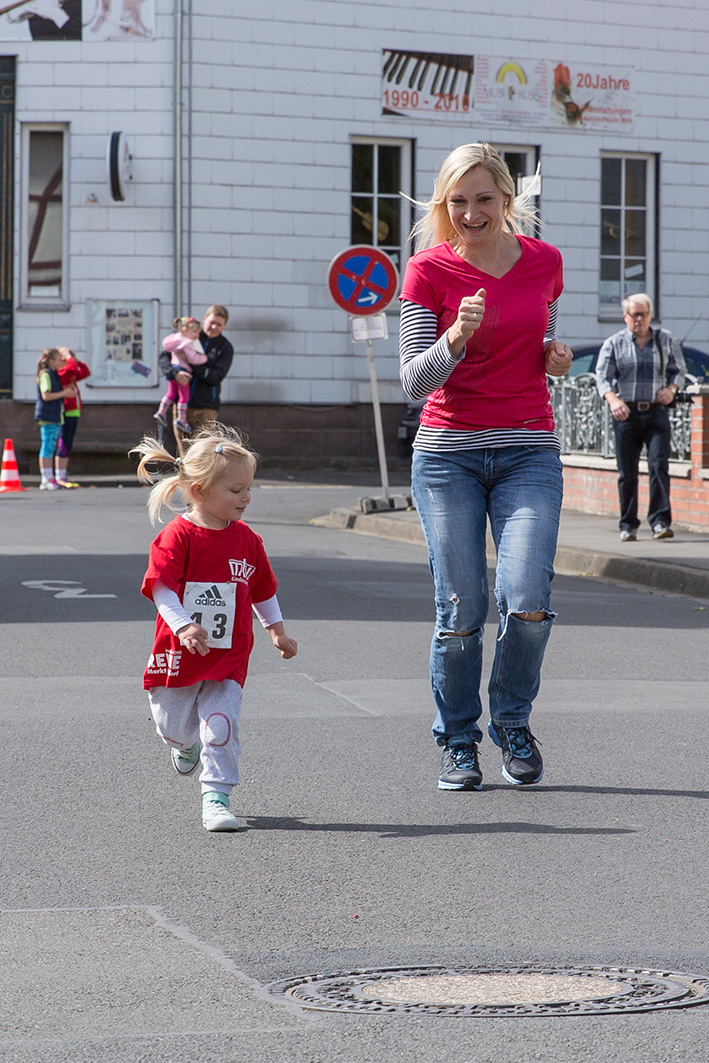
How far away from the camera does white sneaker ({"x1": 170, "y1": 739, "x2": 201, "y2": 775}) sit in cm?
536

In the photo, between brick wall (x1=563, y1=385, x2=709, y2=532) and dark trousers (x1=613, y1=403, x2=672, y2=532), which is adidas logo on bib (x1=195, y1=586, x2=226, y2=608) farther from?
brick wall (x1=563, y1=385, x2=709, y2=532)

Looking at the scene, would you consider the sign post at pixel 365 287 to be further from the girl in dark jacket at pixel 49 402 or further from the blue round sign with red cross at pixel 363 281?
the girl in dark jacket at pixel 49 402

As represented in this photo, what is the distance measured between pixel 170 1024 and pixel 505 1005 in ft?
2.20

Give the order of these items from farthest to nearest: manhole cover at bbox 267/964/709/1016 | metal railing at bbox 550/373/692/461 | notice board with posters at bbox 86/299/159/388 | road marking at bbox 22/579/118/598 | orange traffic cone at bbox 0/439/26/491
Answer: notice board with posters at bbox 86/299/159/388
orange traffic cone at bbox 0/439/26/491
metal railing at bbox 550/373/692/461
road marking at bbox 22/579/118/598
manhole cover at bbox 267/964/709/1016

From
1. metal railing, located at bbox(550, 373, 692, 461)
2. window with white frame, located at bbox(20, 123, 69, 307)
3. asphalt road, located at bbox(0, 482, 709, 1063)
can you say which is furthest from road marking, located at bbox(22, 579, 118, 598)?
window with white frame, located at bbox(20, 123, 69, 307)

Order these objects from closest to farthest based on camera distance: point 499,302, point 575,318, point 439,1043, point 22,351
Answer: point 439,1043 < point 499,302 < point 22,351 < point 575,318

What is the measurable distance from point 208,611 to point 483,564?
3.24 ft

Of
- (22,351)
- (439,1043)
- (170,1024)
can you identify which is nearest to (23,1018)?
(170,1024)

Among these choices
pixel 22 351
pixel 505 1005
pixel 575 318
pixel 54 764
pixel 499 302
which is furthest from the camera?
pixel 575 318

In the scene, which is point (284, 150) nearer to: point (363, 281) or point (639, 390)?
point (363, 281)

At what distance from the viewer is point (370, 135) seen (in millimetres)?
25734

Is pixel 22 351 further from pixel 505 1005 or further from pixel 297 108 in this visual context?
pixel 505 1005

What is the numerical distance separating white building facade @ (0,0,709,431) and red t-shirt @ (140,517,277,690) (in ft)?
64.6

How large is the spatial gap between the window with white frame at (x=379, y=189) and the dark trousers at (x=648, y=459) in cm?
1217
